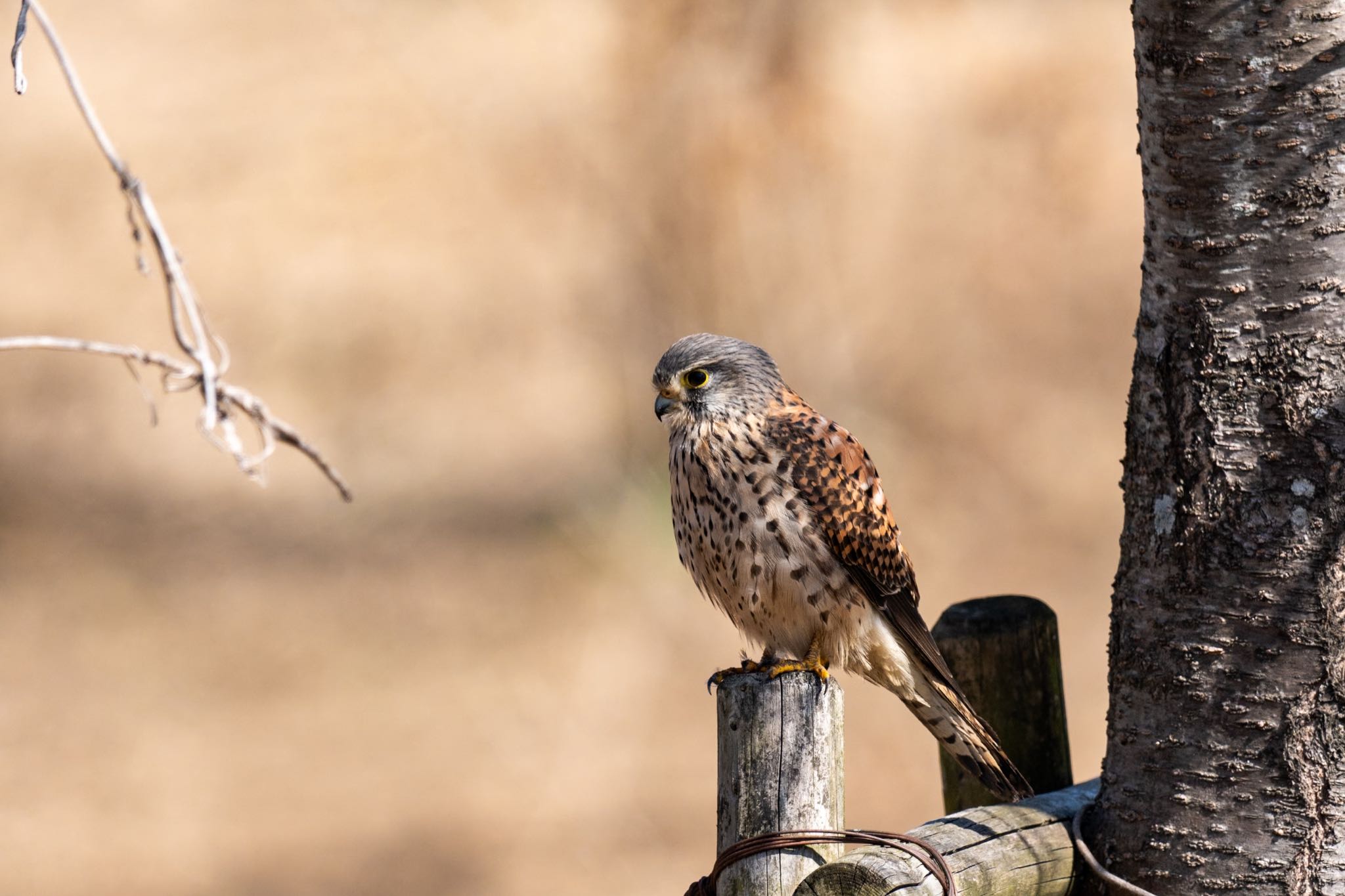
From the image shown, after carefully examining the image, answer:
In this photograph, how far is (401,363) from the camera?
25.1 ft

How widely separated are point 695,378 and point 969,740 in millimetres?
1047

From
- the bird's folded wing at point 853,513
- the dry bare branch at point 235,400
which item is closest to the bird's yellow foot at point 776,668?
the bird's folded wing at point 853,513

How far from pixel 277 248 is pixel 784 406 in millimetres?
4795

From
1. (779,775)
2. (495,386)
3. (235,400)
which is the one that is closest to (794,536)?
(779,775)

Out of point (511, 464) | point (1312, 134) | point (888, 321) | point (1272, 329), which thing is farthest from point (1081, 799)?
point (888, 321)

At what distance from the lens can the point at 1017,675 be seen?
3301 mm

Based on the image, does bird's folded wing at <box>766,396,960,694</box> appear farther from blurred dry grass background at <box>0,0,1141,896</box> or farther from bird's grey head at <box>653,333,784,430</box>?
blurred dry grass background at <box>0,0,1141,896</box>

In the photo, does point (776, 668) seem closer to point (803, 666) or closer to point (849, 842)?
point (803, 666)

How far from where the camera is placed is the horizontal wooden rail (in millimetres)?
2400

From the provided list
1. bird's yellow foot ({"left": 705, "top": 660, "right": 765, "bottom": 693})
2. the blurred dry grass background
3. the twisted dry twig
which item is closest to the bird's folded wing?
bird's yellow foot ({"left": 705, "top": 660, "right": 765, "bottom": 693})

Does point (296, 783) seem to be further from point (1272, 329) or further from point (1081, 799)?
point (1272, 329)

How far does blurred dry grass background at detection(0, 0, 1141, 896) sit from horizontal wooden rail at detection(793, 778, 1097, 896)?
4.04m

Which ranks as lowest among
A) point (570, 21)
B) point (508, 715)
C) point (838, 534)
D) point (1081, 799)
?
point (1081, 799)

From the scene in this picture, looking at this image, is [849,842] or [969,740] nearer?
[849,842]
